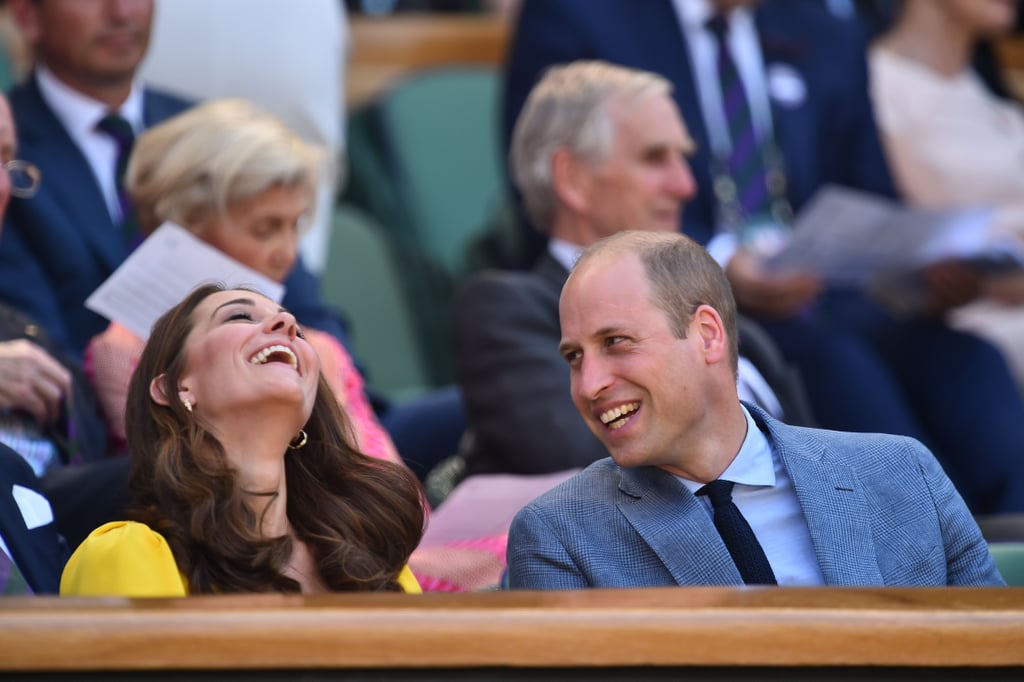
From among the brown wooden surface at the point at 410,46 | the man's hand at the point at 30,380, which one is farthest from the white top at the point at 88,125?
the brown wooden surface at the point at 410,46

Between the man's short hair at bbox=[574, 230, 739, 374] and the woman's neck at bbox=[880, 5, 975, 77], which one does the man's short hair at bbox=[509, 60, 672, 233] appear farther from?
the woman's neck at bbox=[880, 5, 975, 77]

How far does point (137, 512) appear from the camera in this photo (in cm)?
187

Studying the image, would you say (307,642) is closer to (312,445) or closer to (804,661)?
(804,661)

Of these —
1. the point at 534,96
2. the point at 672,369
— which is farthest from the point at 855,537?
the point at 534,96

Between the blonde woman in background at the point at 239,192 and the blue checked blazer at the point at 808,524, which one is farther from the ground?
the blonde woman in background at the point at 239,192

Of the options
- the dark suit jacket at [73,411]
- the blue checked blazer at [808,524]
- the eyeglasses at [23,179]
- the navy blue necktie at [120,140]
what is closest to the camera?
the blue checked blazer at [808,524]

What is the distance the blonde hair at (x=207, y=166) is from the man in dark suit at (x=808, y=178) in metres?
0.98

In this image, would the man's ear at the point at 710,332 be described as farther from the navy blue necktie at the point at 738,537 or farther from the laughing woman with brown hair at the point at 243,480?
the laughing woman with brown hair at the point at 243,480

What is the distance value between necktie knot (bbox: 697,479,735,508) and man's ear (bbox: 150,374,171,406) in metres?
0.62

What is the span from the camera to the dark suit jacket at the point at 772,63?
11.9 feet

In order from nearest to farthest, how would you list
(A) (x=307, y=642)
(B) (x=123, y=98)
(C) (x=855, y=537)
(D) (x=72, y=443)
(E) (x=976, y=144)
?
(A) (x=307, y=642) → (C) (x=855, y=537) → (D) (x=72, y=443) → (B) (x=123, y=98) → (E) (x=976, y=144)

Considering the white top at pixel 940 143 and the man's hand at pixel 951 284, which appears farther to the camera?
the white top at pixel 940 143

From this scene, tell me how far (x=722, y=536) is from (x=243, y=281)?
953mm

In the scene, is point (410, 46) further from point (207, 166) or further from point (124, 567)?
point (124, 567)
